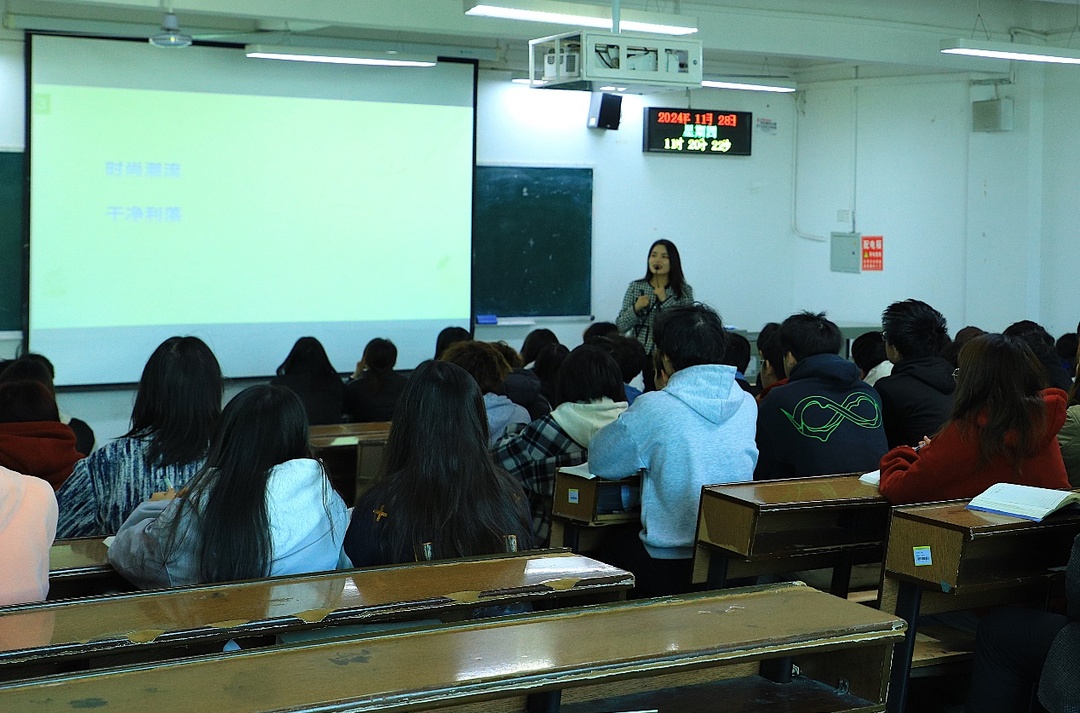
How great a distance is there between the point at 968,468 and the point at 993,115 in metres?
5.61

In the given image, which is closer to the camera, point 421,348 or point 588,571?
point 588,571

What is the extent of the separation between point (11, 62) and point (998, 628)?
596cm

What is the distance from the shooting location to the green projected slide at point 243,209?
6.72 metres

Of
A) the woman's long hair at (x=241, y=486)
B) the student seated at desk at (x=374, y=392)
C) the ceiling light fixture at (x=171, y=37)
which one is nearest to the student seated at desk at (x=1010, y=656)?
the woman's long hair at (x=241, y=486)

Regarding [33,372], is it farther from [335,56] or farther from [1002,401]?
[335,56]

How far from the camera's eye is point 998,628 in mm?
2795

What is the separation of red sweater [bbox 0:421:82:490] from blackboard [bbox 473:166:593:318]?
15.2 feet

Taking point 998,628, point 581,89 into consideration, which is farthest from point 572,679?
point 581,89

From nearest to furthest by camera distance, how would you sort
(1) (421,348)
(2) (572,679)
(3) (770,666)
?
(2) (572,679) < (3) (770,666) < (1) (421,348)

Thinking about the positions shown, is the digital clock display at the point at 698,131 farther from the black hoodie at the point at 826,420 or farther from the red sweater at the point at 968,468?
the red sweater at the point at 968,468

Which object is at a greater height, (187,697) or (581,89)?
(581,89)

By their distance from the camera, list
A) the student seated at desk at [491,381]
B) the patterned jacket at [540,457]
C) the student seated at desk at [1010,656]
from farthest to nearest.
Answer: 1. the student seated at desk at [491,381]
2. the patterned jacket at [540,457]
3. the student seated at desk at [1010,656]

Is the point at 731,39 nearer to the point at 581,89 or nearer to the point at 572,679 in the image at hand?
the point at 581,89

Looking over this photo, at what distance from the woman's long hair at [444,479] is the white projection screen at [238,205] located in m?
4.75
